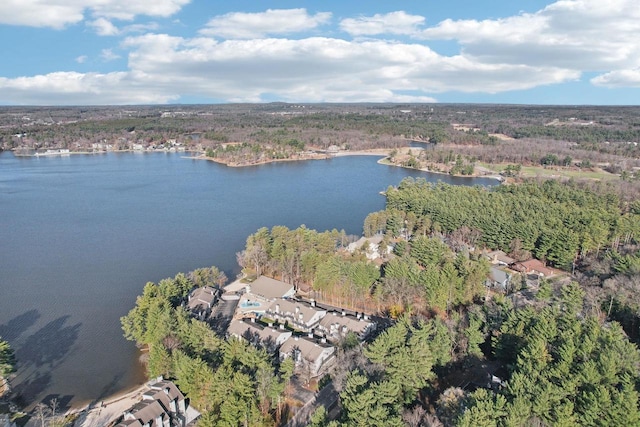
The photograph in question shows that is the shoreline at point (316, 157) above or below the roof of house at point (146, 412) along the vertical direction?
above

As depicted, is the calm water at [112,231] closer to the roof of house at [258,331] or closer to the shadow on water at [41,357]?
the shadow on water at [41,357]

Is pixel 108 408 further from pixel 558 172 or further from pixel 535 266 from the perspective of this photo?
pixel 558 172

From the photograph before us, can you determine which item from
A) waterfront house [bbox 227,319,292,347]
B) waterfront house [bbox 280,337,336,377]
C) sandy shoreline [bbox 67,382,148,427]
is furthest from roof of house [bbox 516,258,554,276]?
sandy shoreline [bbox 67,382,148,427]

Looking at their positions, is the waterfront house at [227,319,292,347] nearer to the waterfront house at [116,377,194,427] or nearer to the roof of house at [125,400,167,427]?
the waterfront house at [116,377,194,427]

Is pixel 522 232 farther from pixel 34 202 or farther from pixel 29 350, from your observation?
pixel 34 202

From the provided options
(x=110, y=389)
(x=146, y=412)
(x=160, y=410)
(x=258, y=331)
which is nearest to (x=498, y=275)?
(x=258, y=331)

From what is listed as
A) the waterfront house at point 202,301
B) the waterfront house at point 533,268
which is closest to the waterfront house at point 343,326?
the waterfront house at point 202,301
